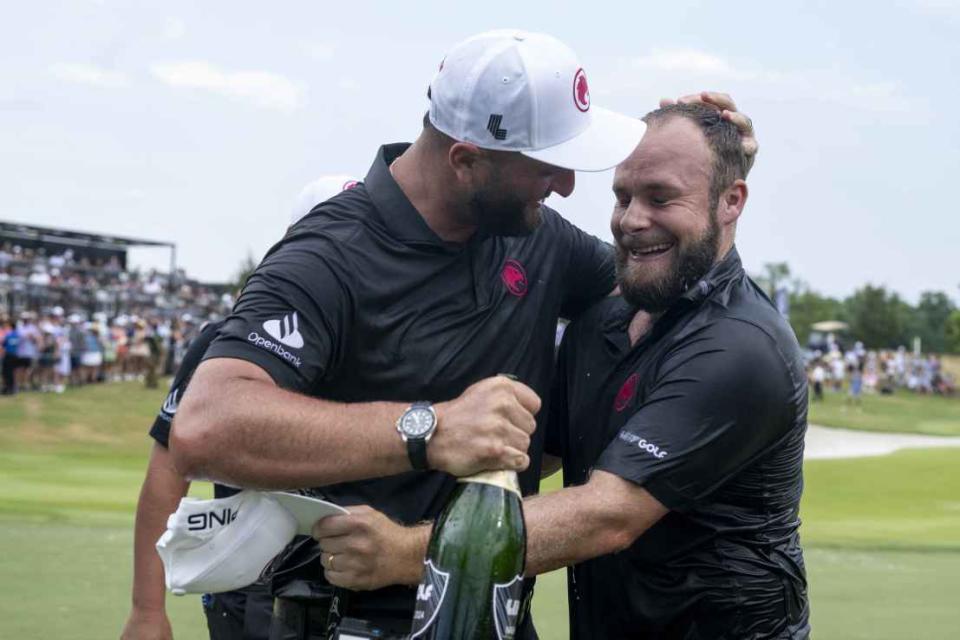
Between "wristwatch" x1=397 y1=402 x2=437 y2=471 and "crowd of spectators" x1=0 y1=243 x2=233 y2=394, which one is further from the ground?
"wristwatch" x1=397 y1=402 x2=437 y2=471

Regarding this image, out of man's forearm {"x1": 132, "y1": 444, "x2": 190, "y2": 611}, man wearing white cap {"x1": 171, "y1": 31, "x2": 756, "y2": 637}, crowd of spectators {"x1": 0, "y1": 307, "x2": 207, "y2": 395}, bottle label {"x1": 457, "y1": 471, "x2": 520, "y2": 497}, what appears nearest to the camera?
bottle label {"x1": 457, "y1": 471, "x2": 520, "y2": 497}

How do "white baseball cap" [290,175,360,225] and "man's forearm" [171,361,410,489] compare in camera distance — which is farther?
"white baseball cap" [290,175,360,225]

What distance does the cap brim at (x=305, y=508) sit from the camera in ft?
8.50

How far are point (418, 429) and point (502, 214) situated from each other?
1.02 meters

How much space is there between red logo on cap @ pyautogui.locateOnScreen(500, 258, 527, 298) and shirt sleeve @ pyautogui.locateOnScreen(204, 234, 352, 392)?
55 cm

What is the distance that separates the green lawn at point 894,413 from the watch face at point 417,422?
3230 centimetres

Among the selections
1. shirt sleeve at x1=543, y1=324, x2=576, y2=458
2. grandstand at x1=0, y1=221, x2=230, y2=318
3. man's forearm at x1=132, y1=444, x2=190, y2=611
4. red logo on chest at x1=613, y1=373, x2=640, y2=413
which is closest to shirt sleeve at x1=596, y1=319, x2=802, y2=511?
red logo on chest at x1=613, y1=373, x2=640, y2=413

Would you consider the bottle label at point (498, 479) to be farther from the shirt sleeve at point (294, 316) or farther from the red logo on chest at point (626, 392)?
the red logo on chest at point (626, 392)

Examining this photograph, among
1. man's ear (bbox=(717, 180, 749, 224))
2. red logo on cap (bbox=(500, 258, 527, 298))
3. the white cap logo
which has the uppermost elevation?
man's ear (bbox=(717, 180, 749, 224))

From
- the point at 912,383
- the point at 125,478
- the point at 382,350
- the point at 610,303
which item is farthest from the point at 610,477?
the point at 912,383

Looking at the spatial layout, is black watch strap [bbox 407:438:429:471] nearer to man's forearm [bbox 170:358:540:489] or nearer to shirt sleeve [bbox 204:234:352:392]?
man's forearm [bbox 170:358:540:489]

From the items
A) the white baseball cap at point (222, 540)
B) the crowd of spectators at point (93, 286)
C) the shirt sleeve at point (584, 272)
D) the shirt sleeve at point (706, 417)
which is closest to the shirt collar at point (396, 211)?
the shirt sleeve at point (584, 272)

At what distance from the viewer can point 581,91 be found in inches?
132

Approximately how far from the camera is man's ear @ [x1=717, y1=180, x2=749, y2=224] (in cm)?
381
